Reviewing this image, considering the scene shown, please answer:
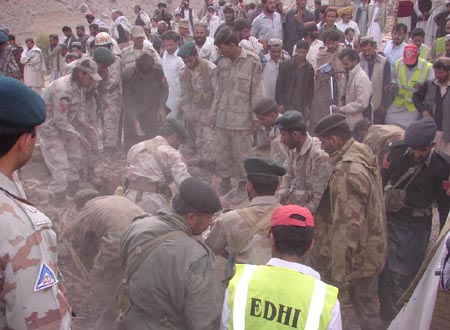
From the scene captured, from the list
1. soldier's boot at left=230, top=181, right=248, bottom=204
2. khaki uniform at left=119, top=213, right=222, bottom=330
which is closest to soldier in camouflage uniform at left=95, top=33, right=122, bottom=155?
soldier's boot at left=230, top=181, right=248, bottom=204

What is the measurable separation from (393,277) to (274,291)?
2.85 m

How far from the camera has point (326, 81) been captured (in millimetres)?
8031

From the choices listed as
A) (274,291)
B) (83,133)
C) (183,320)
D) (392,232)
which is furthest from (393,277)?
(83,133)

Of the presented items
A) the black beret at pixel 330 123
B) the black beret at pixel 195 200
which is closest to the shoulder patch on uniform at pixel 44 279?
the black beret at pixel 195 200

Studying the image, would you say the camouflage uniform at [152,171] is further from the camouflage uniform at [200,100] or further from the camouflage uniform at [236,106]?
the camouflage uniform at [200,100]

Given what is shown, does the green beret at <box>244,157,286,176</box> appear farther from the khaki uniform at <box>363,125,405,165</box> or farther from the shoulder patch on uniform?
the shoulder patch on uniform

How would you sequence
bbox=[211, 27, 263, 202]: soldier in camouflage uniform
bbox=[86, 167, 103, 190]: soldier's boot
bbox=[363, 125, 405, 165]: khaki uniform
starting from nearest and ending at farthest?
bbox=[363, 125, 405, 165]: khaki uniform → bbox=[211, 27, 263, 202]: soldier in camouflage uniform → bbox=[86, 167, 103, 190]: soldier's boot

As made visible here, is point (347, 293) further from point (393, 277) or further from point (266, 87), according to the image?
point (266, 87)

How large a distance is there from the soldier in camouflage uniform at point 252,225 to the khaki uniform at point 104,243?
3.14 ft

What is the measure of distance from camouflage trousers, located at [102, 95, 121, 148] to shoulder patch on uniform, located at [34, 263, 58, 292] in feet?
22.2

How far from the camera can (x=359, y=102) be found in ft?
24.6

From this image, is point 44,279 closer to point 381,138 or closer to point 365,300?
point 365,300

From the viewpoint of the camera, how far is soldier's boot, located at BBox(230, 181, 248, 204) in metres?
7.72

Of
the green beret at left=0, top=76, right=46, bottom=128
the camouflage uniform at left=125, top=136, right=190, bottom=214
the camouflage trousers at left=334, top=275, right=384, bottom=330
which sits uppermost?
the green beret at left=0, top=76, right=46, bottom=128
